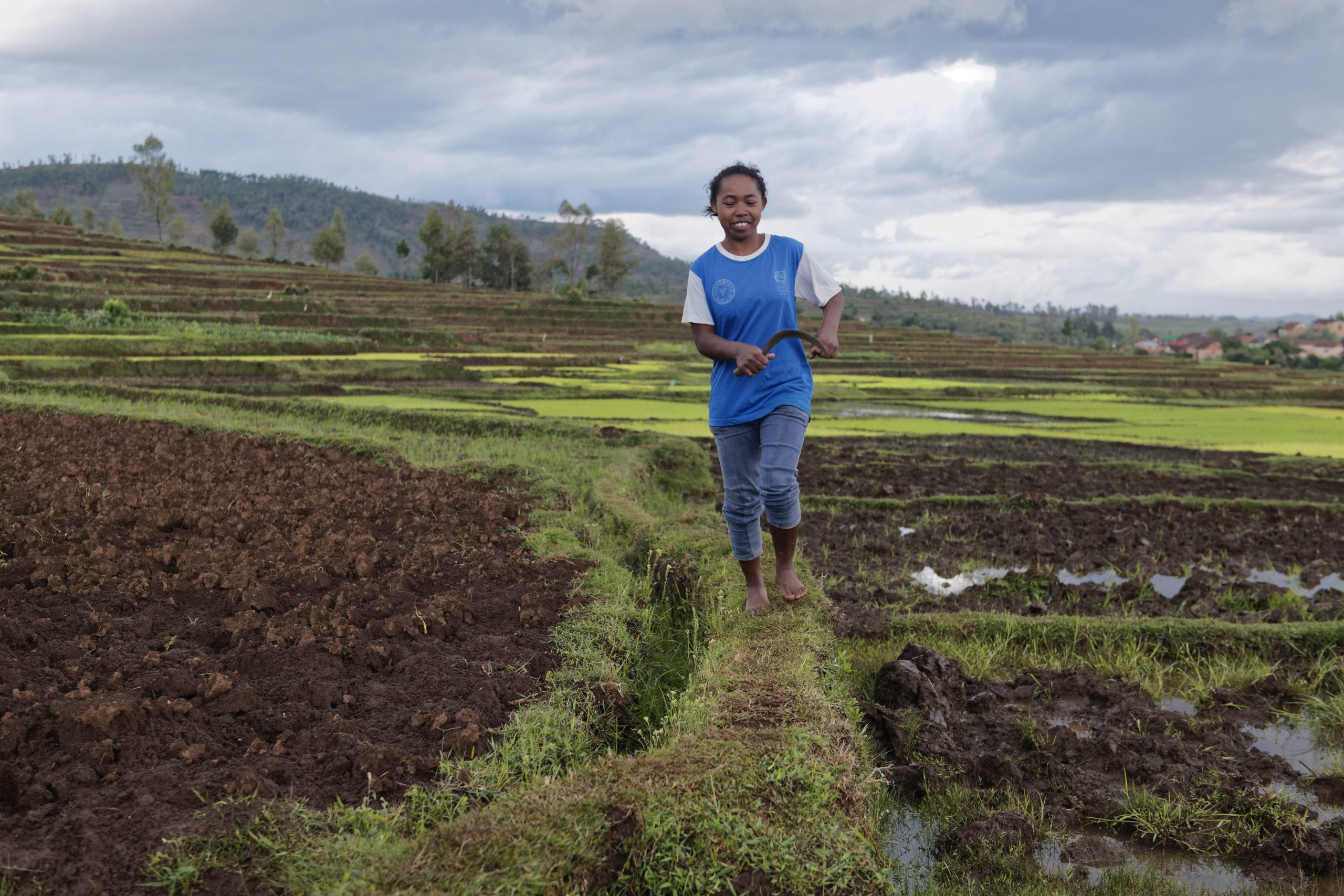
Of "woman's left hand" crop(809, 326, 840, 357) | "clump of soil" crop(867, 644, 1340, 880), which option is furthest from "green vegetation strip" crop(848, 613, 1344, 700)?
"woman's left hand" crop(809, 326, 840, 357)

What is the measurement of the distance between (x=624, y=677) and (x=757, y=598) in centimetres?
83

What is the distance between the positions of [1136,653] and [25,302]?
132ft

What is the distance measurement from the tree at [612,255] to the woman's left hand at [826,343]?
85.9 metres

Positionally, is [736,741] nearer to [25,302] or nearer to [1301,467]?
[1301,467]

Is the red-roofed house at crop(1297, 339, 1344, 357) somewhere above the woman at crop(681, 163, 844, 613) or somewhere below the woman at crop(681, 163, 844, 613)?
above

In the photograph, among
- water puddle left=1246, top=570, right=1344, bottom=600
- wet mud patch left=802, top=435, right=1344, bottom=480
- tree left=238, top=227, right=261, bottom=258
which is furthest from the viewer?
tree left=238, top=227, right=261, bottom=258

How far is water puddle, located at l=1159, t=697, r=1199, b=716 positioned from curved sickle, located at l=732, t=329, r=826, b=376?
8.84ft

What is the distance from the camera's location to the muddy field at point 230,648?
279cm

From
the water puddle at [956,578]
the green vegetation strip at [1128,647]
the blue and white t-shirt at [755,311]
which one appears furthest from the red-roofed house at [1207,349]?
the blue and white t-shirt at [755,311]

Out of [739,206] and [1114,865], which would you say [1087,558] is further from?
[739,206]

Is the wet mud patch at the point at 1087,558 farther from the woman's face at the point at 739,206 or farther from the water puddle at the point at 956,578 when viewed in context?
the woman's face at the point at 739,206

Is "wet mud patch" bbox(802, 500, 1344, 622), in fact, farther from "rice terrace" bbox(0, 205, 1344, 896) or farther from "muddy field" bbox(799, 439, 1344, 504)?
"muddy field" bbox(799, 439, 1344, 504)

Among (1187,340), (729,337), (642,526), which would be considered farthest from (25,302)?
(1187,340)

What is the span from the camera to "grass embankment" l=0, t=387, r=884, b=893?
7.92 ft
